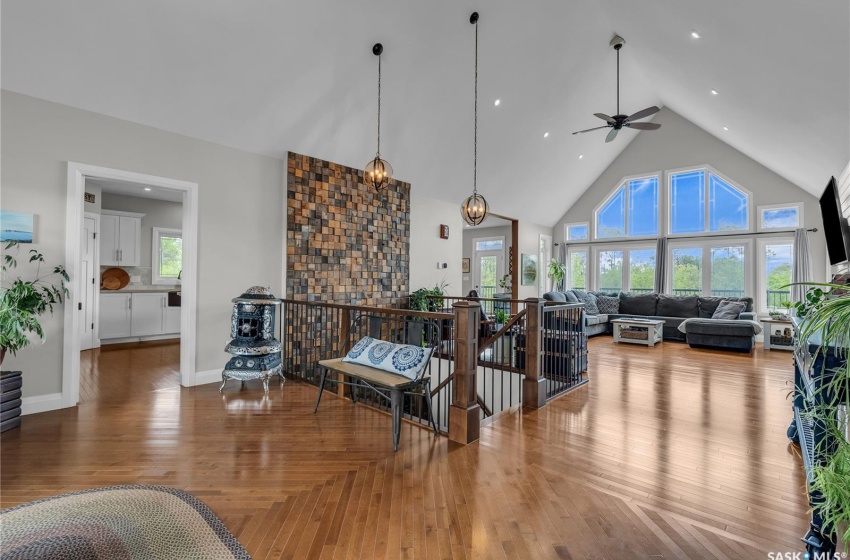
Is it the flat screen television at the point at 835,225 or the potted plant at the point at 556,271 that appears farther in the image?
the potted plant at the point at 556,271

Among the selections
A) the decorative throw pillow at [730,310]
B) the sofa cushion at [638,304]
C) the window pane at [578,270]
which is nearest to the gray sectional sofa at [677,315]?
the sofa cushion at [638,304]

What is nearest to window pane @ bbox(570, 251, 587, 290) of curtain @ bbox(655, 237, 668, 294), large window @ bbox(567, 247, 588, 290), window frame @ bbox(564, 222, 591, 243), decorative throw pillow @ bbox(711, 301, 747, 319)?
large window @ bbox(567, 247, 588, 290)

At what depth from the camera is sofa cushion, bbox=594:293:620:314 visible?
9.25 m

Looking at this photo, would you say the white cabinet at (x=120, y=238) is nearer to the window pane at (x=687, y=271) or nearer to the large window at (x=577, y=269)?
the large window at (x=577, y=269)

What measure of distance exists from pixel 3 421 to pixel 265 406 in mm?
1859

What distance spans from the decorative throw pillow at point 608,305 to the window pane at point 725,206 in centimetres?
270

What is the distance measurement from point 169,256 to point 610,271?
10262mm

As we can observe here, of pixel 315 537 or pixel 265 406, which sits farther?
pixel 265 406

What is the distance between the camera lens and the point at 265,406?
3.66 m

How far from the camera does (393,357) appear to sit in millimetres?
3129

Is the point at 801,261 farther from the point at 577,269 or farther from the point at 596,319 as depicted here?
the point at 577,269

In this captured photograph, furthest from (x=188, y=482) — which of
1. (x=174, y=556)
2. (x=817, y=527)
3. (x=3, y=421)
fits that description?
(x=817, y=527)

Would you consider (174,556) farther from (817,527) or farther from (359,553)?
(817,527)

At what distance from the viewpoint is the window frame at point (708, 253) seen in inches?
335
